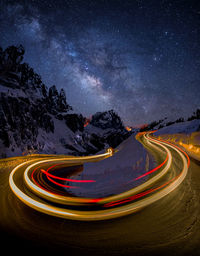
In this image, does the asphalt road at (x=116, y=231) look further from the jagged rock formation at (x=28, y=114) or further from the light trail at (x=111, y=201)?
the jagged rock formation at (x=28, y=114)

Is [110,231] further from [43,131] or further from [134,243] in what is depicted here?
[43,131]

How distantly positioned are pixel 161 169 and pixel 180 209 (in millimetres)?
4518

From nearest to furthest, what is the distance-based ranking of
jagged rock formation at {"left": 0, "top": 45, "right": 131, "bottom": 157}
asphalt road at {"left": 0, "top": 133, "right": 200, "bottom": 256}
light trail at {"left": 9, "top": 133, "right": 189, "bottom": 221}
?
asphalt road at {"left": 0, "top": 133, "right": 200, "bottom": 256} → light trail at {"left": 9, "top": 133, "right": 189, "bottom": 221} → jagged rock formation at {"left": 0, "top": 45, "right": 131, "bottom": 157}

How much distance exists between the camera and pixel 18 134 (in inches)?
1738

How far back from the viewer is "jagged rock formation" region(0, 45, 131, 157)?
41938 millimetres

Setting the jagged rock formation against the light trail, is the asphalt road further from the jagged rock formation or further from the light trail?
the jagged rock formation

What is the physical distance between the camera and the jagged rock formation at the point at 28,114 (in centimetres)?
4194

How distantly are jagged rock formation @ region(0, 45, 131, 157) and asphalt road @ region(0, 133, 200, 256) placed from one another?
1609 inches

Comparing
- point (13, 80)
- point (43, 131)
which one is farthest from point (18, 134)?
point (13, 80)

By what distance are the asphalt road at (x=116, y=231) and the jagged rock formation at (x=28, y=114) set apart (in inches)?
1609

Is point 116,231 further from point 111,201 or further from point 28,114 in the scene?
point 28,114

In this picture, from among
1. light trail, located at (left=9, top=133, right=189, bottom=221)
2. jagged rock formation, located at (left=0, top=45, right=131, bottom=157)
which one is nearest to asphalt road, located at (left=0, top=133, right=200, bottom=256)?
light trail, located at (left=9, top=133, right=189, bottom=221)

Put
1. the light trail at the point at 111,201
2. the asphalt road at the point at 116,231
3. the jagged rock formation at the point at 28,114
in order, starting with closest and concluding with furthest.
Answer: the asphalt road at the point at 116,231 < the light trail at the point at 111,201 < the jagged rock formation at the point at 28,114

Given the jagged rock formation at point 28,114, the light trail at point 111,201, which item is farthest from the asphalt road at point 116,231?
the jagged rock formation at point 28,114
